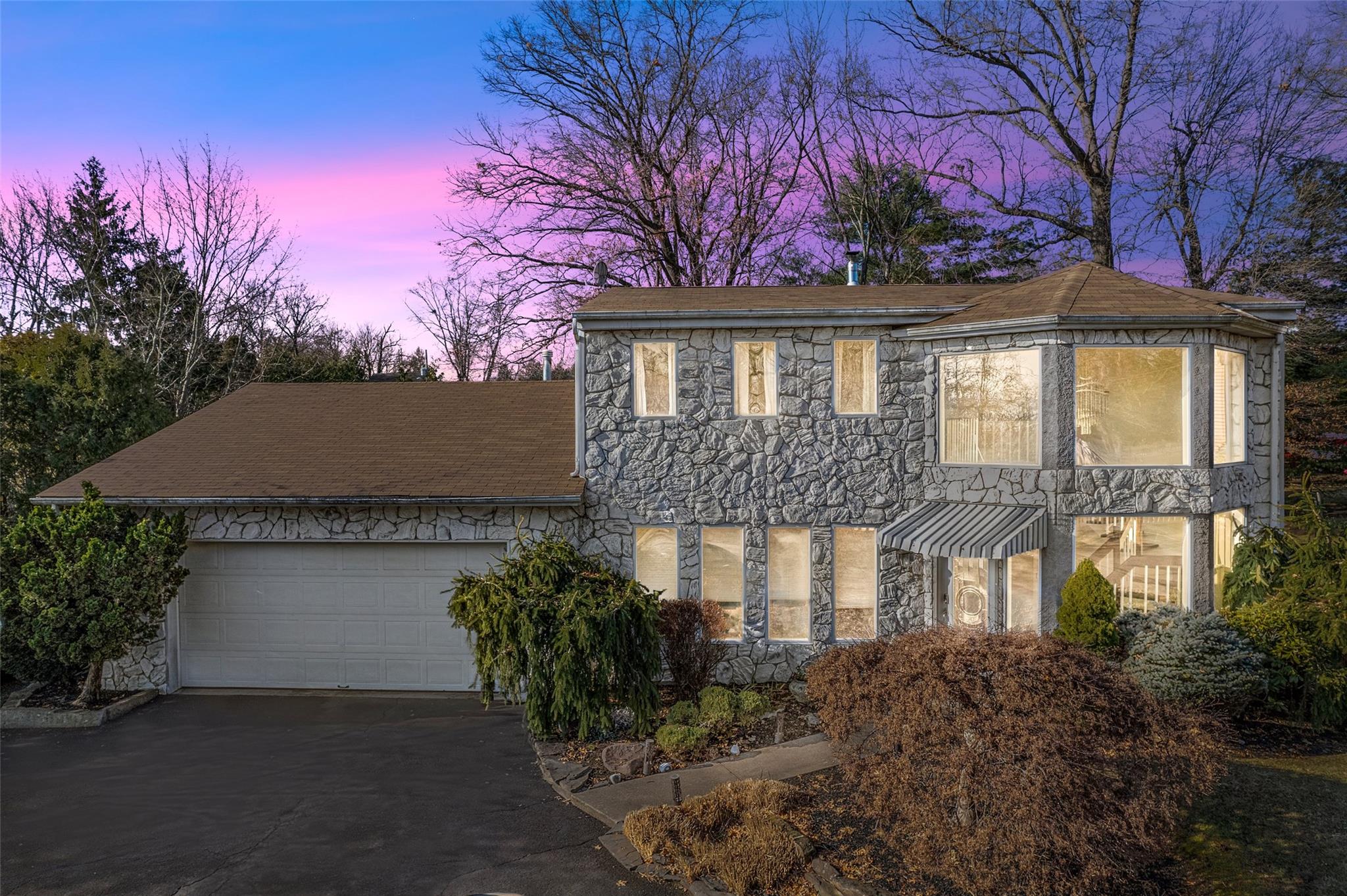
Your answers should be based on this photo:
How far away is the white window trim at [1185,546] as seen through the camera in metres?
9.54

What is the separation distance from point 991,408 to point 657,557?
17.1 ft

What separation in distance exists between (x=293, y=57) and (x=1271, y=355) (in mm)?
15631

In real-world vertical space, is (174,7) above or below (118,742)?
above

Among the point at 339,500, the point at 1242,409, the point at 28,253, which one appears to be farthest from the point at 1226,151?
the point at 28,253

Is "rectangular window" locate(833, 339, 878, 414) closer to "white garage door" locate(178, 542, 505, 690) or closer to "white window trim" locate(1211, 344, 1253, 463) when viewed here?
"white window trim" locate(1211, 344, 1253, 463)

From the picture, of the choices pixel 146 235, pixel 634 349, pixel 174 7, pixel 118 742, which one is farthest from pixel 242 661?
pixel 146 235

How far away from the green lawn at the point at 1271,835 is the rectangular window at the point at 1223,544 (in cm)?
327

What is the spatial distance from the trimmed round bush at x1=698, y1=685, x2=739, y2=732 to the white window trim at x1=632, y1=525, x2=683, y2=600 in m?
1.94

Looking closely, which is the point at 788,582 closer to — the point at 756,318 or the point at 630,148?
the point at 756,318

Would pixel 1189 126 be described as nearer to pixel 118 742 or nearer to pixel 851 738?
pixel 851 738

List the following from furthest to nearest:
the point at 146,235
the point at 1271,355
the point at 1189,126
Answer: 1. the point at 146,235
2. the point at 1189,126
3. the point at 1271,355

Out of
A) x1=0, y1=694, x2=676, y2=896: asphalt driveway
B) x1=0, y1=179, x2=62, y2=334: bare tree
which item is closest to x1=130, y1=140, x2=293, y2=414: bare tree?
x1=0, y1=179, x2=62, y2=334: bare tree

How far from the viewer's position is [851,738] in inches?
232

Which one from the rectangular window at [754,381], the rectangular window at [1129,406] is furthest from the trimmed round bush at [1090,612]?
the rectangular window at [754,381]
